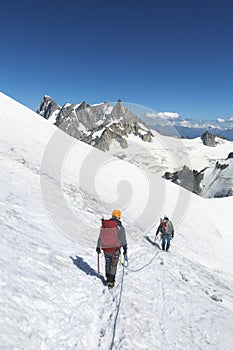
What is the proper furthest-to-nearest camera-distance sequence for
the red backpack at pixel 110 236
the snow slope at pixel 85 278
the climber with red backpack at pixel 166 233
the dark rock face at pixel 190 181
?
1. the dark rock face at pixel 190 181
2. the climber with red backpack at pixel 166 233
3. the red backpack at pixel 110 236
4. the snow slope at pixel 85 278

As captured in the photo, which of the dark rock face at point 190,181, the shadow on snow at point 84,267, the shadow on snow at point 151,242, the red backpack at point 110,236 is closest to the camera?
the red backpack at point 110,236

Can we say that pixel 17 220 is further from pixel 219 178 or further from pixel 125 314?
pixel 219 178

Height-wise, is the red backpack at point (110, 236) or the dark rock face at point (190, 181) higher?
the dark rock face at point (190, 181)

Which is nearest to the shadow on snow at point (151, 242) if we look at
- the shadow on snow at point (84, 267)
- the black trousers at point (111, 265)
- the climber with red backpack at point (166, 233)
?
the climber with red backpack at point (166, 233)

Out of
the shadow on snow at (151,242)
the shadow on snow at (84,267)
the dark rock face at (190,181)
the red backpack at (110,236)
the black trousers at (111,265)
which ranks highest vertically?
the dark rock face at (190,181)

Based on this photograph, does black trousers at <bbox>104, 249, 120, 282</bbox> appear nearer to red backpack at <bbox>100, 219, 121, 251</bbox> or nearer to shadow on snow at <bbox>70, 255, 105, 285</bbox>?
red backpack at <bbox>100, 219, 121, 251</bbox>

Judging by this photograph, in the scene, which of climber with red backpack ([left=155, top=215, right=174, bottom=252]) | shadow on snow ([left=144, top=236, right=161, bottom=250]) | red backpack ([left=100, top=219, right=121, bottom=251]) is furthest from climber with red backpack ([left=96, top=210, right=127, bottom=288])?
shadow on snow ([left=144, top=236, right=161, bottom=250])

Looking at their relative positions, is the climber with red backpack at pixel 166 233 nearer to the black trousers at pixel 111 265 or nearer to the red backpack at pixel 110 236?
the black trousers at pixel 111 265

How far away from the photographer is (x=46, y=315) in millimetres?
6453

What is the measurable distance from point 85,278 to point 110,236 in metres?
1.72

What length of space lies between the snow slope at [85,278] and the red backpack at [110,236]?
1398mm

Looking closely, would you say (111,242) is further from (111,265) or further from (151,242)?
(151,242)

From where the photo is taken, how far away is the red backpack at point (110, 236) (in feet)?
28.6

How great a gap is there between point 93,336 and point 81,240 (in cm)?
615
